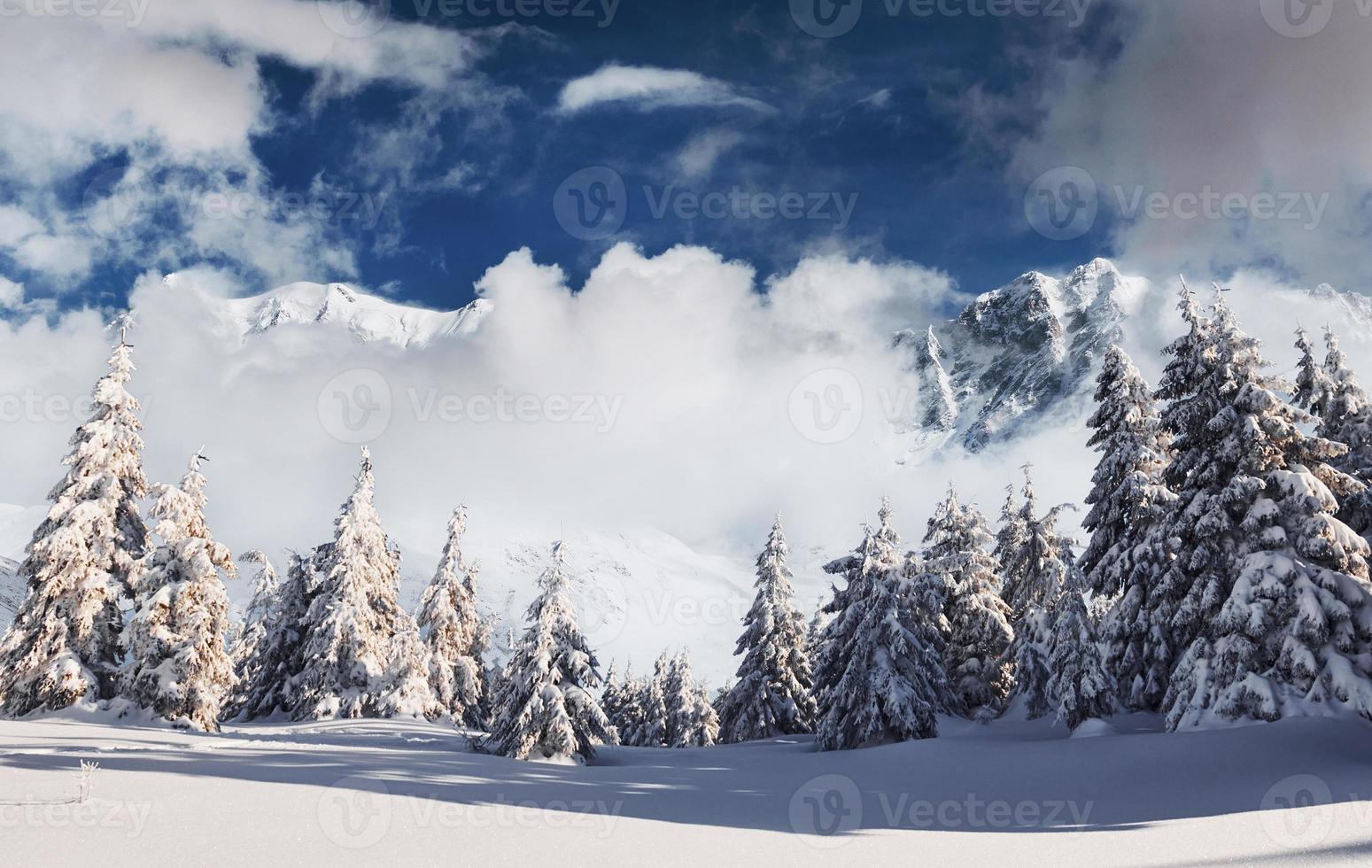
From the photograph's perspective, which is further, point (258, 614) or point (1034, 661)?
point (258, 614)

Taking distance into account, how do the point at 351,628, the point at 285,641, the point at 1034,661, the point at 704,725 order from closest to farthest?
the point at 1034,661
the point at 351,628
the point at 285,641
the point at 704,725

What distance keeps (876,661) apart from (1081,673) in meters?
6.36

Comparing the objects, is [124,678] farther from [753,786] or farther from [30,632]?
[753,786]

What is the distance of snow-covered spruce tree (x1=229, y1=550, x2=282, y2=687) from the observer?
37.1 meters

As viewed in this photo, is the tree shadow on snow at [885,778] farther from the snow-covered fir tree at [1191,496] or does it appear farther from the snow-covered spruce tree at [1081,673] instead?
the snow-covered fir tree at [1191,496]

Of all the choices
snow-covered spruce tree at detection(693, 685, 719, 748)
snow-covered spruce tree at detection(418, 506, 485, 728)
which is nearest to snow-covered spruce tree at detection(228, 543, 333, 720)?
snow-covered spruce tree at detection(418, 506, 485, 728)

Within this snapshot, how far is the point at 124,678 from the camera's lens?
24625mm

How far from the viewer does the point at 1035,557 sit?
33.1 m

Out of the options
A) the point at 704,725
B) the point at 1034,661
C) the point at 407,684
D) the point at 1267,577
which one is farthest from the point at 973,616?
the point at 407,684

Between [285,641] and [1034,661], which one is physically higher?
[1034,661]

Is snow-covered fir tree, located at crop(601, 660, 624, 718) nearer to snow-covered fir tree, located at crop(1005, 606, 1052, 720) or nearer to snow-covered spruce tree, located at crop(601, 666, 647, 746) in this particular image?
snow-covered spruce tree, located at crop(601, 666, 647, 746)

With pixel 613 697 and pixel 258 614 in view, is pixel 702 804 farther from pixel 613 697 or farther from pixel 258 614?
pixel 613 697

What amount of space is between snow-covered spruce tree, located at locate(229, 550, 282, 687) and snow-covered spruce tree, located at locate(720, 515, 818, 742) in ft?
76.4

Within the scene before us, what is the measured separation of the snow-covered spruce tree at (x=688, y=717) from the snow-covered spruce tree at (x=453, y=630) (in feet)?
45.9
